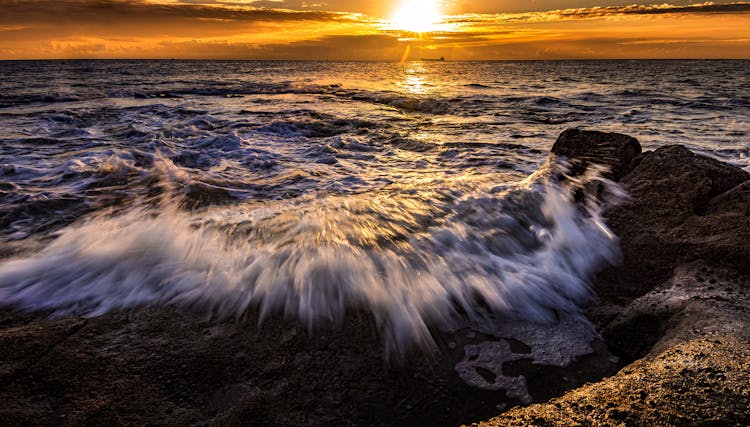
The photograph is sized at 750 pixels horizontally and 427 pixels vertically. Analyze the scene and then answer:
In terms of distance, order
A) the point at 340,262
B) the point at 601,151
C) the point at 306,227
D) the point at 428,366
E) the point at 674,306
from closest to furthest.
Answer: the point at 428,366 → the point at 674,306 → the point at 340,262 → the point at 306,227 → the point at 601,151

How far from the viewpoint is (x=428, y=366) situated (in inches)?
82.1

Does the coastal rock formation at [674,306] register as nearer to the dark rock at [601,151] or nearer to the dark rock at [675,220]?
the dark rock at [675,220]

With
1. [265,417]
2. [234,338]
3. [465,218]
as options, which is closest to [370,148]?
[465,218]

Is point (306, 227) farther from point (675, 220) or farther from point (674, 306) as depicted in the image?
Result: point (675, 220)

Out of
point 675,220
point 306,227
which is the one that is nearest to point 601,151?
point 675,220

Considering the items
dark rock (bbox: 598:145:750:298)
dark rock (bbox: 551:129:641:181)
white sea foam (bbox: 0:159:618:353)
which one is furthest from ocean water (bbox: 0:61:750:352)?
dark rock (bbox: 551:129:641:181)

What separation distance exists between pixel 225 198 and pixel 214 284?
7.27 ft

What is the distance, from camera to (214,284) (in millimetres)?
2777

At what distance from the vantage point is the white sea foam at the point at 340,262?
259 centimetres

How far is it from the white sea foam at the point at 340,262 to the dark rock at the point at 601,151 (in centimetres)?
85

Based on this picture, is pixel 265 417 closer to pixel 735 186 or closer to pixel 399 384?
pixel 399 384

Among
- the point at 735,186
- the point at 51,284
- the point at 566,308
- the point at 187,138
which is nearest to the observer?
the point at 566,308

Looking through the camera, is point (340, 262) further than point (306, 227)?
No

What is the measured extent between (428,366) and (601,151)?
13.1ft
